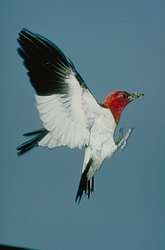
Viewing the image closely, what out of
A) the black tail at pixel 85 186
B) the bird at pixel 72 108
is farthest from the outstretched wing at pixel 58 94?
the black tail at pixel 85 186

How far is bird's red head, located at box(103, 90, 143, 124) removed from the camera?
127 centimetres

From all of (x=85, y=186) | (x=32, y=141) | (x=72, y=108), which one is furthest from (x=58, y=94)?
(x=85, y=186)

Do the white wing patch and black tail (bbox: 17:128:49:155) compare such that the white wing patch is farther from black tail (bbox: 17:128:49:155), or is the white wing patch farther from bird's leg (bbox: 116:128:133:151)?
bird's leg (bbox: 116:128:133:151)

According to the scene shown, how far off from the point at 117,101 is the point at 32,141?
0.42 metres

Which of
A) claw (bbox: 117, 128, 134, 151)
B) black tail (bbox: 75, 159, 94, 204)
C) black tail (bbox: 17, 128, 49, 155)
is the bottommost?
black tail (bbox: 75, 159, 94, 204)

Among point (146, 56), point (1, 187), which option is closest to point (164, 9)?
point (146, 56)

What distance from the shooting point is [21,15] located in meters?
1.42

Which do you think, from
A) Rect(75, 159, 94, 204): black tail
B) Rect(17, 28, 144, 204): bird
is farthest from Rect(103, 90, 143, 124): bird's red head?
Rect(75, 159, 94, 204): black tail

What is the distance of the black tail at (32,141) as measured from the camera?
1393mm

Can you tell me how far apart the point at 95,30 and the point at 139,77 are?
0.28 meters

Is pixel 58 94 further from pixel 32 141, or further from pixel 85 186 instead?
pixel 85 186

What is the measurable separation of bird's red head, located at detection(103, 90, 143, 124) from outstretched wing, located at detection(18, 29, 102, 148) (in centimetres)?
5

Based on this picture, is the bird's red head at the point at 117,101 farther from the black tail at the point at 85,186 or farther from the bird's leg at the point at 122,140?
the black tail at the point at 85,186

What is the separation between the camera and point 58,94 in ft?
4.37
